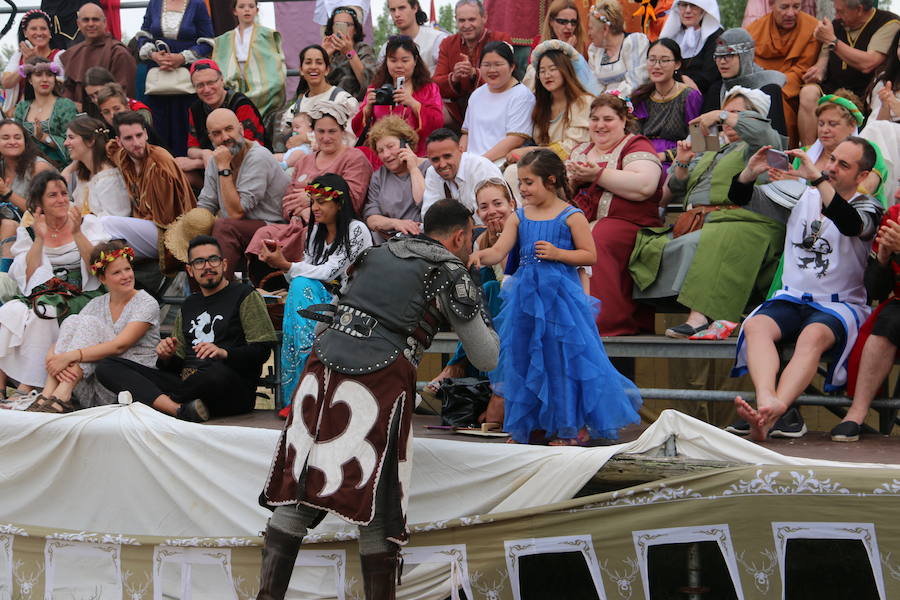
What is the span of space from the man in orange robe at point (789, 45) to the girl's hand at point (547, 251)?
355 cm

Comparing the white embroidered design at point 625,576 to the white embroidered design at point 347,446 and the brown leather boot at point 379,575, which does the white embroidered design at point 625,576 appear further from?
the white embroidered design at point 347,446

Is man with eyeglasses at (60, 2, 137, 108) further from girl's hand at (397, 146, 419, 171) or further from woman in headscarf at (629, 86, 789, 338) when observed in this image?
woman in headscarf at (629, 86, 789, 338)

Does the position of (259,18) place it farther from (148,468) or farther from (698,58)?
(148,468)

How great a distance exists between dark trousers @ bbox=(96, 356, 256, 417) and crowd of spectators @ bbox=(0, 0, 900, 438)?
0.05ft

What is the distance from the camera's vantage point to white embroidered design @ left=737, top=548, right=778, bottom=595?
3.76 meters

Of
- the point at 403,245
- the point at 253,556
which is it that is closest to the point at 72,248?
the point at 253,556

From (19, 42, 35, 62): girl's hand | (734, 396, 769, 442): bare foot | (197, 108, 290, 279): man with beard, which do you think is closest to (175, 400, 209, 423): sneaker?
(197, 108, 290, 279): man with beard

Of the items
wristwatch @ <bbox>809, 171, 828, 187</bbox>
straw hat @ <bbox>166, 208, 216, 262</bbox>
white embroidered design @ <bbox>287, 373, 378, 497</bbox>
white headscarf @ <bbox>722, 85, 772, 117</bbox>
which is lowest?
straw hat @ <bbox>166, 208, 216, 262</bbox>

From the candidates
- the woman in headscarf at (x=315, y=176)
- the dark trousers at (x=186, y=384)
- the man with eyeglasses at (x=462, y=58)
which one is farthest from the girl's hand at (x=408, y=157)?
the dark trousers at (x=186, y=384)

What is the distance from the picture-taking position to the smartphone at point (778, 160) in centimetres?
524

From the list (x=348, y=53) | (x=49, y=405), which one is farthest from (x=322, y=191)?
(x=348, y=53)

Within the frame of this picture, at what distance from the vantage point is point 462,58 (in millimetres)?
8375

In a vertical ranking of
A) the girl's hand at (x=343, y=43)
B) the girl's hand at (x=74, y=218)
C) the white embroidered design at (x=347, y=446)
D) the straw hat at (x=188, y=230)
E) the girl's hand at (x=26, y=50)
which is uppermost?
the girl's hand at (x=343, y=43)

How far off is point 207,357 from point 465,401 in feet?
4.56
